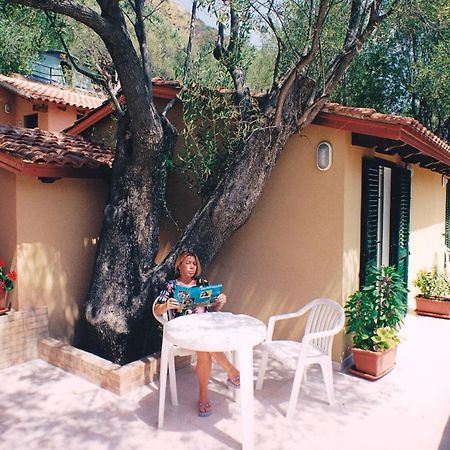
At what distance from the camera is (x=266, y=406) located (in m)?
4.94

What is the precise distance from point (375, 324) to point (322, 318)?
0.91m

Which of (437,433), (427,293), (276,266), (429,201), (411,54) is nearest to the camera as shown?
(437,433)

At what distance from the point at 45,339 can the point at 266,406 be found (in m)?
3.38

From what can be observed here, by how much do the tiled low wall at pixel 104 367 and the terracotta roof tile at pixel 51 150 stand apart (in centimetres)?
259

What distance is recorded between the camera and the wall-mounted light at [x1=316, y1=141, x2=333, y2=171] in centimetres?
611

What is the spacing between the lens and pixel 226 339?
413 cm

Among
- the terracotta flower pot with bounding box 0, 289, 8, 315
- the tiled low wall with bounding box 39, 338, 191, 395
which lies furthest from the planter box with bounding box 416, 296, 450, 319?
the terracotta flower pot with bounding box 0, 289, 8, 315

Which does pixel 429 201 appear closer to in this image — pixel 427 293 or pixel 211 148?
pixel 427 293

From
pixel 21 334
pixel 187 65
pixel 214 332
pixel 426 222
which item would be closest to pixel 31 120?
pixel 187 65

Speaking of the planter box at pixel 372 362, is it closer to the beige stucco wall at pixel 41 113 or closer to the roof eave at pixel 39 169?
the roof eave at pixel 39 169

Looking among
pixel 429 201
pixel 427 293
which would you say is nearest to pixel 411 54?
pixel 429 201

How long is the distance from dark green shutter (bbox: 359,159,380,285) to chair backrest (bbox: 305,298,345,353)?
4.68 feet

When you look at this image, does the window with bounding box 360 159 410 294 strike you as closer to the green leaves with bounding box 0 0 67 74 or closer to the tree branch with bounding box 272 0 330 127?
the tree branch with bounding box 272 0 330 127

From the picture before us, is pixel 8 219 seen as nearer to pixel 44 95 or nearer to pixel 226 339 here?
pixel 226 339
